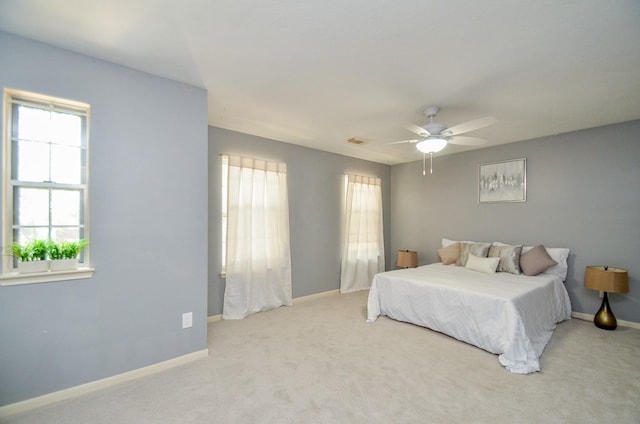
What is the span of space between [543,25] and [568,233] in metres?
3.29

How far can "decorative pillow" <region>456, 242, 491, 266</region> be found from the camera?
13.8 ft

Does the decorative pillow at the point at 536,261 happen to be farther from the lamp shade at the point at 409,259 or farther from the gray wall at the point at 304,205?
the gray wall at the point at 304,205

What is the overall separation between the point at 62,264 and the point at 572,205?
5.65 metres

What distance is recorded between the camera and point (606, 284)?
3.22m

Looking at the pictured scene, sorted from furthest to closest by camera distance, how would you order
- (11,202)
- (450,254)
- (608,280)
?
(450,254)
(608,280)
(11,202)

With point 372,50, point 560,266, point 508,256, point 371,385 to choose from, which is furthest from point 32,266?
point 560,266

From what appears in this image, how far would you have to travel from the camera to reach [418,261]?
17.9 feet

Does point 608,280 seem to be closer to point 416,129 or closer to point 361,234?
point 416,129

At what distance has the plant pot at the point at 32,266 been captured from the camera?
6.34ft

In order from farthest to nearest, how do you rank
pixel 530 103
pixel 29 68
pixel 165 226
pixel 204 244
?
pixel 530 103, pixel 204 244, pixel 165 226, pixel 29 68

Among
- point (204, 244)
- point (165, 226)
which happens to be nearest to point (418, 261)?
point (204, 244)

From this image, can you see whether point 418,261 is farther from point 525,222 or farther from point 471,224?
point 525,222

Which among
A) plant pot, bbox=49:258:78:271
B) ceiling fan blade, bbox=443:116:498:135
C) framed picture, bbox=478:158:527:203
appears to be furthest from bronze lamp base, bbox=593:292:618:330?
plant pot, bbox=49:258:78:271

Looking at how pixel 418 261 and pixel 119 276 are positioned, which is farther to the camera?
pixel 418 261
